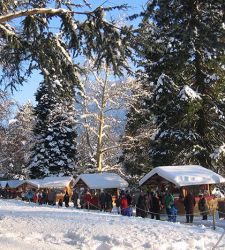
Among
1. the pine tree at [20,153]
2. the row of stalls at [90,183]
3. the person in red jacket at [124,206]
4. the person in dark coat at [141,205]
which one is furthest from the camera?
the pine tree at [20,153]

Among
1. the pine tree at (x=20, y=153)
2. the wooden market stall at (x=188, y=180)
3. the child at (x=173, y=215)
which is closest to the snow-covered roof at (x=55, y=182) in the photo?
the pine tree at (x=20, y=153)

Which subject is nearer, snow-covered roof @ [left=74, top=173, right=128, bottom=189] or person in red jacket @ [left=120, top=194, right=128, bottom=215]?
person in red jacket @ [left=120, top=194, right=128, bottom=215]

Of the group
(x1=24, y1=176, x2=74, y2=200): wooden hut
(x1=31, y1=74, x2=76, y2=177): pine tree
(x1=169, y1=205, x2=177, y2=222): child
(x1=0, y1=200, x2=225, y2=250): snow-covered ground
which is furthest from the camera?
(x1=31, y1=74, x2=76, y2=177): pine tree

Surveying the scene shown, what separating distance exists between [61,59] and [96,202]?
62.4 ft

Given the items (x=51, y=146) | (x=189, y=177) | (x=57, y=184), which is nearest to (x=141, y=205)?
(x=189, y=177)

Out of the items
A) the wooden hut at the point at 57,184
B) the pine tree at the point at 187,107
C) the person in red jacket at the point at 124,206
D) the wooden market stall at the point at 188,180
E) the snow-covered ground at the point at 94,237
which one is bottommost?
the snow-covered ground at the point at 94,237

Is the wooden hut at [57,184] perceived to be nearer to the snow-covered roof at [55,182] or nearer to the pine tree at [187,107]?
the snow-covered roof at [55,182]

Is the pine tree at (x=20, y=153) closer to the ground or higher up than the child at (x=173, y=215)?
higher up

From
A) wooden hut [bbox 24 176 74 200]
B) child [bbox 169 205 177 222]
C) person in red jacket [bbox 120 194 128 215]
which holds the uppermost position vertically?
wooden hut [bbox 24 176 74 200]

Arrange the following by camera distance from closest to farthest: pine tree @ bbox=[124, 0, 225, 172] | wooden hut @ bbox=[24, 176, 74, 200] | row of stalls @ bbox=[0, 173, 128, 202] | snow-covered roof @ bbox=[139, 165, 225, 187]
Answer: snow-covered roof @ bbox=[139, 165, 225, 187], pine tree @ bbox=[124, 0, 225, 172], row of stalls @ bbox=[0, 173, 128, 202], wooden hut @ bbox=[24, 176, 74, 200]

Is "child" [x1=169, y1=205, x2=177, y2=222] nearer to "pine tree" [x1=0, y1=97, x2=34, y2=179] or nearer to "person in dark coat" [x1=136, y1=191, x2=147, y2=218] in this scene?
"person in dark coat" [x1=136, y1=191, x2=147, y2=218]

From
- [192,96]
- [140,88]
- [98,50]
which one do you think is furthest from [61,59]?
[140,88]

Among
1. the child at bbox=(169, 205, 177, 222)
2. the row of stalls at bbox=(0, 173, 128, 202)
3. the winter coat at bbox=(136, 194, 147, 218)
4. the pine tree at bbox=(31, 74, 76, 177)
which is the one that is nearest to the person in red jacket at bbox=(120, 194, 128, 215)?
the winter coat at bbox=(136, 194, 147, 218)

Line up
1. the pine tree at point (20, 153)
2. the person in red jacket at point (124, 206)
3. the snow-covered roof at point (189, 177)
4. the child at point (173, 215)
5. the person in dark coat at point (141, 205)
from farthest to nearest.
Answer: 1. the pine tree at point (20, 153)
2. the snow-covered roof at point (189, 177)
3. the person in red jacket at point (124, 206)
4. the person in dark coat at point (141, 205)
5. the child at point (173, 215)
